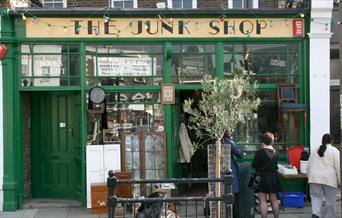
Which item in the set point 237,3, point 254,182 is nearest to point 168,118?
point 254,182

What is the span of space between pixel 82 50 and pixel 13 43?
1.33m

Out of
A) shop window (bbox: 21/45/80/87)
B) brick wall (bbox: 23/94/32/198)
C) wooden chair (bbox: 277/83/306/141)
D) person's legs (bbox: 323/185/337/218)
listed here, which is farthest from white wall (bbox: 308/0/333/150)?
brick wall (bbox: 23/94/32/198)

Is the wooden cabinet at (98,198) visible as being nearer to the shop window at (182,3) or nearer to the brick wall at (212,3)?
the shop window at (182,3)

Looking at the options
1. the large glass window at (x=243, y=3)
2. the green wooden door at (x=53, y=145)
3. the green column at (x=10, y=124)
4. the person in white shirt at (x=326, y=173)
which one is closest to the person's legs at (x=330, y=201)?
the person in white shirt at (x=326, y=173)

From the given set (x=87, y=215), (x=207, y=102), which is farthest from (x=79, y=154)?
(x=207, y=102)

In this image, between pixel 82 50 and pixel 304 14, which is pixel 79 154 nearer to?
pixel 82 50

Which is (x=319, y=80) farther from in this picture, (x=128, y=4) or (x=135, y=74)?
(x=128, y=4)

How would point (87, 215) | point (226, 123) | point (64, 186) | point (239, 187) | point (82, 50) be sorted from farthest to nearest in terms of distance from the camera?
point (64, 186), point (82, 50), point (87, 215), point (239, 187), point (226, 123)

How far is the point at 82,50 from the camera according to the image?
1054 cm

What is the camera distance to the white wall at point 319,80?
10.7 metres

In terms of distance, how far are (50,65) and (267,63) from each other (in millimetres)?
4458

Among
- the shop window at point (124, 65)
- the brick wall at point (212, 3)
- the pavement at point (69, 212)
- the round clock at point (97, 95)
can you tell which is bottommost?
the pavement at point (69, 212)

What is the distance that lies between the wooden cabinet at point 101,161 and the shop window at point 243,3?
13.8 feet

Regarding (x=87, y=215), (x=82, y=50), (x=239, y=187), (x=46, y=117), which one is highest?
(x=82, y=50)
